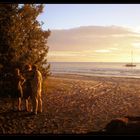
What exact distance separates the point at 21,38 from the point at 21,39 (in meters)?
0.03

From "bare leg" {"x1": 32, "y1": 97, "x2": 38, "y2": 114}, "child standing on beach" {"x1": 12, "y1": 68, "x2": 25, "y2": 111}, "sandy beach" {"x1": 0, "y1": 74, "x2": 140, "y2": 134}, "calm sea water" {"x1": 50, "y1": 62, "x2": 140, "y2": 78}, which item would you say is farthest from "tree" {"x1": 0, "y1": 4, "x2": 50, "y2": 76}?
"calm sea water" {"x1": 50, "y1": 62, "x2": 140, "y2": 78}

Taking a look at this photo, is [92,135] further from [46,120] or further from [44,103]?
[44,103]

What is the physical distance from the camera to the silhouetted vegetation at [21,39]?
760 cm

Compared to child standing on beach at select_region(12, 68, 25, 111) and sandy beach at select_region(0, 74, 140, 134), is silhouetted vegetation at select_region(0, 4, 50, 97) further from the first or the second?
sandy beach at select_region(0, 74, 140, 134)

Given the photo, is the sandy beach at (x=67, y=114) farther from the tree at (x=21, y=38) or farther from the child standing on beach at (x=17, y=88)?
the tree at (x=21, y=38)

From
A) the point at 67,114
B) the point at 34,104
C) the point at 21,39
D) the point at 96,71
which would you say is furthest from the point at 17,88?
the point at 96,71

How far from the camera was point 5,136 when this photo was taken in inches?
151

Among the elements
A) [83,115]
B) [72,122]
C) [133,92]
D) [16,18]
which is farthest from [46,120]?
[133,92]

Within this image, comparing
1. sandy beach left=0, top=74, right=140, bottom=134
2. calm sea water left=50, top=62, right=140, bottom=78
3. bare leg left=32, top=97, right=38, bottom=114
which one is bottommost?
sandy beach left=0, top=74, right=140, bottom=134

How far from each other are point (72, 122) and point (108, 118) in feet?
3.44

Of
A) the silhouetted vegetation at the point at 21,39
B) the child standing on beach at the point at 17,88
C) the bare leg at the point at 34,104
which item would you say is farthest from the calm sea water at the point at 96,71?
the bare leg at the point at 34,104

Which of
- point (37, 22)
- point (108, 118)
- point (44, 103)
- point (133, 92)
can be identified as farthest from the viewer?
point (133, 92)

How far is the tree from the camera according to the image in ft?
24.9

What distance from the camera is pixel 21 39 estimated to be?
26.5 feet
